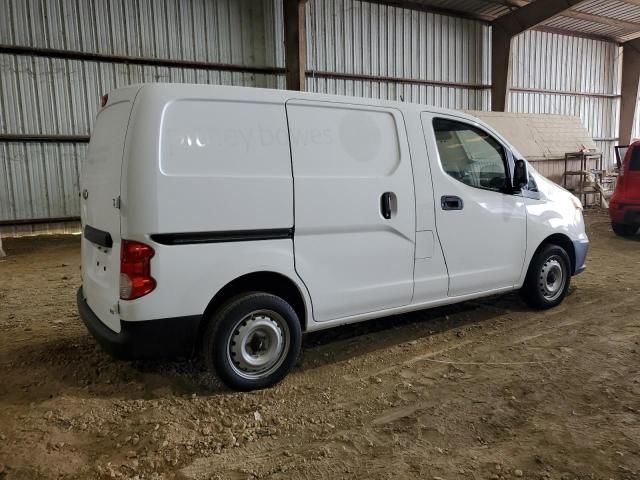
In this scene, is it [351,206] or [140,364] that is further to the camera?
[140,364]

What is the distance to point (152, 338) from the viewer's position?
9.63 ft

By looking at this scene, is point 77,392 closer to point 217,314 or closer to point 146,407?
point 146,407

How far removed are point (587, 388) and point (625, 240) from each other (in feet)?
24.3

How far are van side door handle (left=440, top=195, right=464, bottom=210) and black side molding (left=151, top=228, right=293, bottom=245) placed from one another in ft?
4.58

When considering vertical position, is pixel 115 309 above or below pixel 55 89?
below

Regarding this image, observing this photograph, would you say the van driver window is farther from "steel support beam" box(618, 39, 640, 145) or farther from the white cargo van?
"steel support beam" box(618, 39, 640, 145)

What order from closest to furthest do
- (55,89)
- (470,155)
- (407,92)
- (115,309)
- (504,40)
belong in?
(115,309) → (470,155) → (55,89) → (407,92) → (504,40)

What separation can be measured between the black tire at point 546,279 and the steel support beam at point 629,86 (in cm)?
1774

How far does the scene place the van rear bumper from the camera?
9.53 feet

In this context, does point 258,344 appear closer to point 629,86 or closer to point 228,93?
point 228,93

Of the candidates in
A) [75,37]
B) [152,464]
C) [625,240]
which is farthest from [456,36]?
[152,464]

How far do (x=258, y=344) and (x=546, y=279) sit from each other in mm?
3175

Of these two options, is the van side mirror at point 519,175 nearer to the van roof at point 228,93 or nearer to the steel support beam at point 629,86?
the van roof at point 228,93

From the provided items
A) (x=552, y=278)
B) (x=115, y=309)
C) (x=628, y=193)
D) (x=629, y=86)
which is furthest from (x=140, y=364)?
(x=629, y=86)
